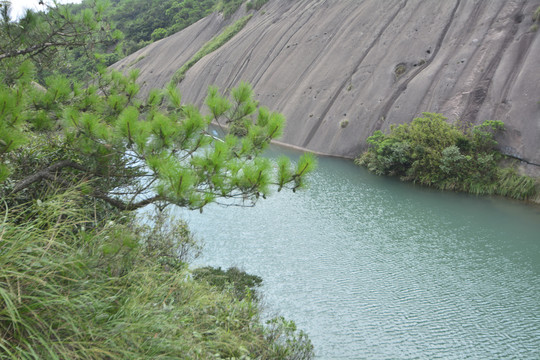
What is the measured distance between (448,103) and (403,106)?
2.05m

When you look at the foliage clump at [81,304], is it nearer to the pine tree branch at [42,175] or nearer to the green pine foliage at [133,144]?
the pine tree branch at [42,175]

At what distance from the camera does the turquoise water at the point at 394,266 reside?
22.5ft

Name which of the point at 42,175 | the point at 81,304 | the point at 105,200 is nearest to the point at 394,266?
the point at 105,200

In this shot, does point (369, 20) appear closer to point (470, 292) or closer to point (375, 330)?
point (470, 292)

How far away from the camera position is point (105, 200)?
4.54 meters

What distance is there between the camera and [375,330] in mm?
7008

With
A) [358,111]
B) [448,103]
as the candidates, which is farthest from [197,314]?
[358,111]

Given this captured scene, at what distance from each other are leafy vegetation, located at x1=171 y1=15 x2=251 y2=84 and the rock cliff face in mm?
5471

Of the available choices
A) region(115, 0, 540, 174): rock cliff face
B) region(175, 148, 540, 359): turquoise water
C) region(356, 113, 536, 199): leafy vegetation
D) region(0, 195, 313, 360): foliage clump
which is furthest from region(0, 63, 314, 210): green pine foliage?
region(115, 0, 540, 174): rock cliff face

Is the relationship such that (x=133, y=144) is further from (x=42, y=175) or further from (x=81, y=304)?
(x=81, y=304)

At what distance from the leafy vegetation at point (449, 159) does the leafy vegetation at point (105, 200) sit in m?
11.4

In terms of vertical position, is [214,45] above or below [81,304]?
above

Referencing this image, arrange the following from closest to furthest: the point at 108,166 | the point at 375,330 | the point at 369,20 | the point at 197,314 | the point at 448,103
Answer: the point at 197,314, the point at 108,166, the point at 375,330, the point at 448,103, the point at 369,20

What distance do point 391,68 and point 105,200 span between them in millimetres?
19414
